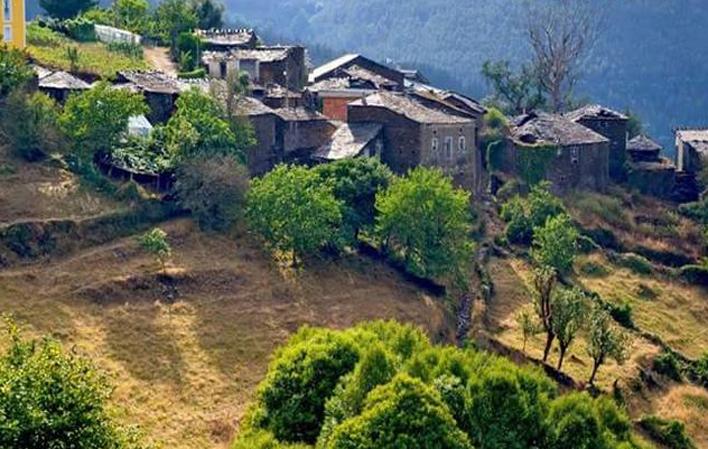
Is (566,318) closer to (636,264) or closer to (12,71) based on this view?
(636,264)

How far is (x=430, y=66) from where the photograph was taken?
166m

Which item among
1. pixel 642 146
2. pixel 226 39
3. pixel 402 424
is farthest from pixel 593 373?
pixel 226 39

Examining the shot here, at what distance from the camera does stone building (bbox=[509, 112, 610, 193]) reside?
217ft

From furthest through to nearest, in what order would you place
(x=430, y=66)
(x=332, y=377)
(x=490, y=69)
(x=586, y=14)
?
(x=430, y=66) < (x=586, y=14) < (x=490, y=69) < (x=332, y=377)

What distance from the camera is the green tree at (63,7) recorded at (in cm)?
8319

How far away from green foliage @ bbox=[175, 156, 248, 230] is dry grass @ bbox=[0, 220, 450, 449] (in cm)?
95

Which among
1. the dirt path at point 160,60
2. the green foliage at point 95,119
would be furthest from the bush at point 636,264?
the dirt path at point 160,60

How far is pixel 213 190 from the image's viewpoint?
49.9 meters

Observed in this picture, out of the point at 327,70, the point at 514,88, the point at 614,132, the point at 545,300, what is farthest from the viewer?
the point at 514,88

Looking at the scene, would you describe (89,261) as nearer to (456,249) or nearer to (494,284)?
(456,249)

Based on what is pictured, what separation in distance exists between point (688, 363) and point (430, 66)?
118791 millimetres

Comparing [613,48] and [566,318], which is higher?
[613,48]

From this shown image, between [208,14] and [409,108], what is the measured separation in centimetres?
3315

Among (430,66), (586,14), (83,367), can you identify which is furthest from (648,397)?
(430,66)
